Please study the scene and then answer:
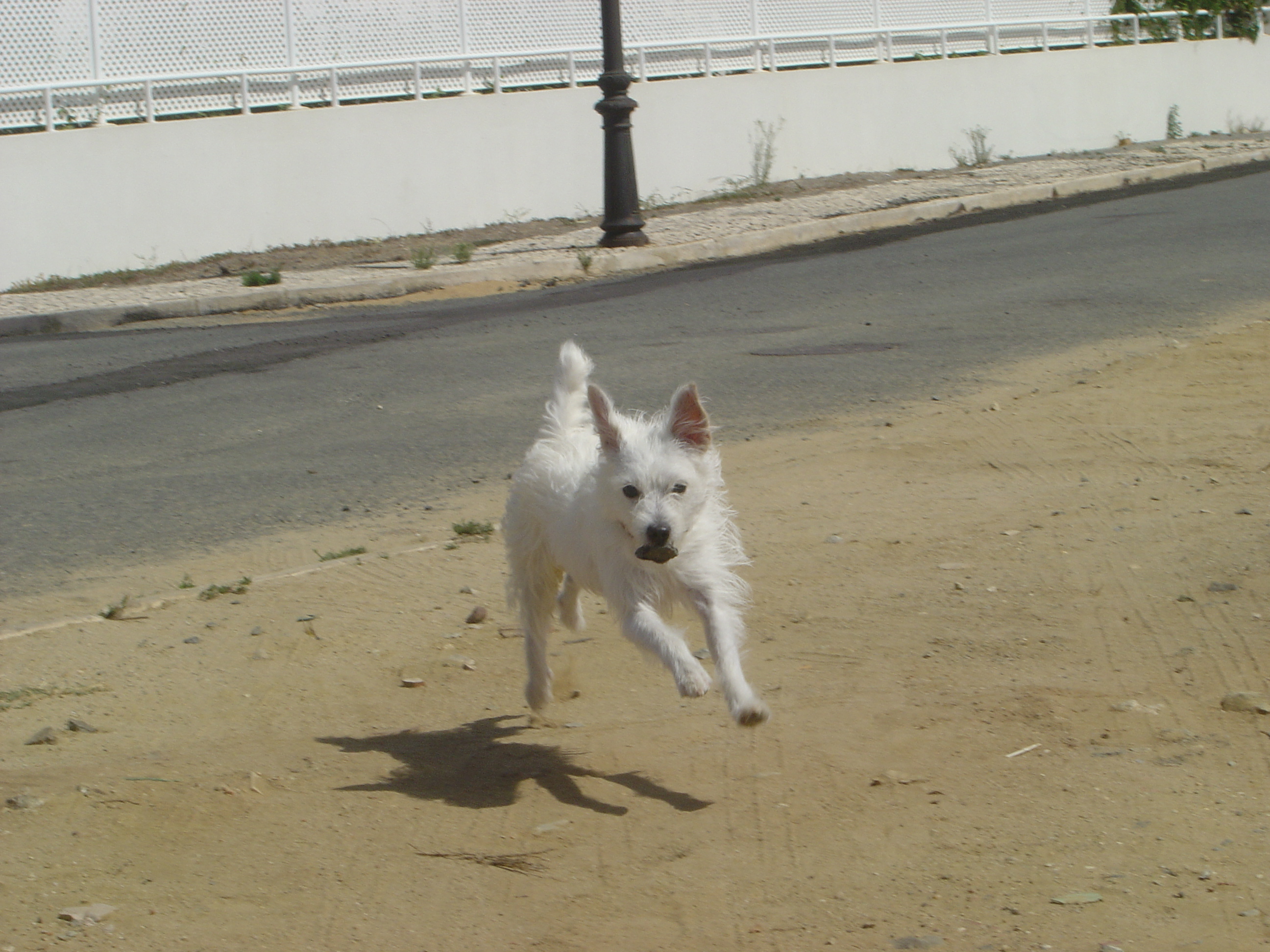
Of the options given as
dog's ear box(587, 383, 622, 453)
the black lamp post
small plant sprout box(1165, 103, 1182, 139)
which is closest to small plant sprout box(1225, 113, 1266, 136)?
small plant sprout box(1165, 103, 1182, 139)

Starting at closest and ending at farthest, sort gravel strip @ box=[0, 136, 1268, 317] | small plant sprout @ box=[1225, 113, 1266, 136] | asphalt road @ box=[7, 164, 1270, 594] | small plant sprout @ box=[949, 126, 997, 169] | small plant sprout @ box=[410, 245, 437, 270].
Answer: asphalt road @ box=[7, 164, 1270, 594] → gravel strip @ box=[0, 136, 1268, 317] → small plant sprout @ box=[410, 245, 437, 270] → small plant sprout @ box=[949, 126, 997, 169] → small plant sprout @ box=[1225, 113, 1266, 136]

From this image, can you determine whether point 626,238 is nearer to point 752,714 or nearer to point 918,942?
point 752,714

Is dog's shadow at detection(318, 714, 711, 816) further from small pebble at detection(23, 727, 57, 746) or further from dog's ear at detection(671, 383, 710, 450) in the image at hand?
dog's ear at detection(671, 383, 710, 450)

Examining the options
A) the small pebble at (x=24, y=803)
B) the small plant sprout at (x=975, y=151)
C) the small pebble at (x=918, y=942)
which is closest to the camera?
the small pebble at (x=918, y=942)

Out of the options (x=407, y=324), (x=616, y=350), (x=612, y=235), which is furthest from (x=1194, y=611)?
(x=612, y=235)

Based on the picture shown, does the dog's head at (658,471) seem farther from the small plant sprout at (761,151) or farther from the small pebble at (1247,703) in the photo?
the small plant sprout at (761,151)

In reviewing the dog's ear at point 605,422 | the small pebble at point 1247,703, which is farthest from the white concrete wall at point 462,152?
the small pebble at point 1247,703

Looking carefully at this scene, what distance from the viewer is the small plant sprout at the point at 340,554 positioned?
22.5 feet

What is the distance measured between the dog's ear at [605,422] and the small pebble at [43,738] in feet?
7.39

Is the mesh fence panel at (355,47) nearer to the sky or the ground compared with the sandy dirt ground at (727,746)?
nearer to the sky

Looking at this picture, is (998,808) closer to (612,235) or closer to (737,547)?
(737,547)

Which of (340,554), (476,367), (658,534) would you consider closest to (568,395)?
(658,534)

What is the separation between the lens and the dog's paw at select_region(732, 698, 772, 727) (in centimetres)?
416

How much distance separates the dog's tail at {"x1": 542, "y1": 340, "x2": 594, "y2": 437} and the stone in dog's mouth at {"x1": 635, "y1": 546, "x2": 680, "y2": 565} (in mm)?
940
